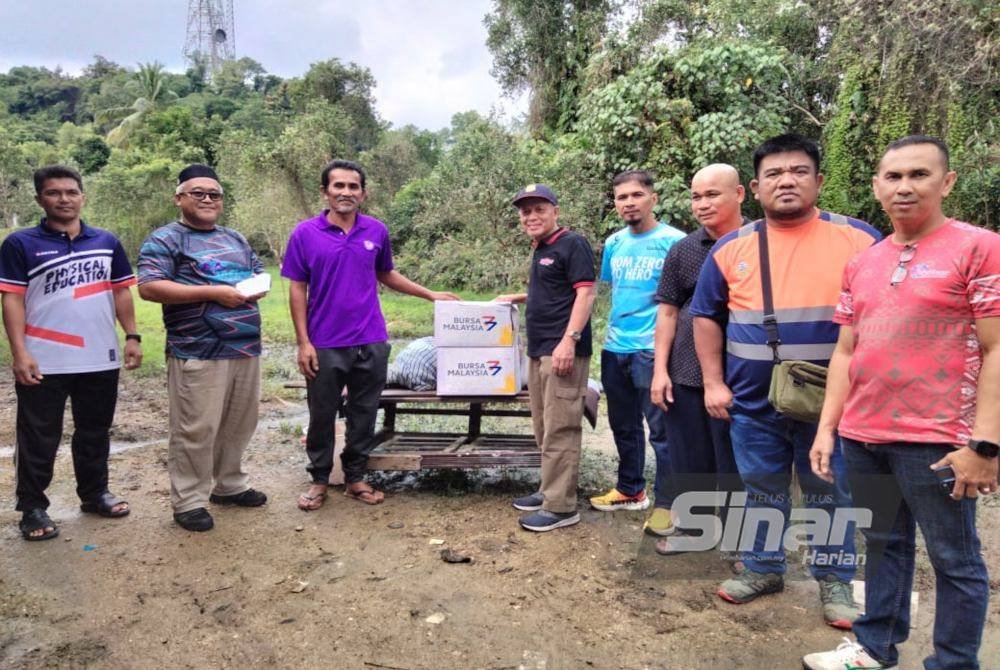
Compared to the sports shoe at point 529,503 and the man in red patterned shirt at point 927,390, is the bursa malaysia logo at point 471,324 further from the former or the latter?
the man in red patterned shirt at point 927,390

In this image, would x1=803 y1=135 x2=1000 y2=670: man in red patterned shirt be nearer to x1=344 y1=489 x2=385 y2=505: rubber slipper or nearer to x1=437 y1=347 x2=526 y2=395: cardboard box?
x1=437 y1=347 x2=526 y2=395: cardboard box

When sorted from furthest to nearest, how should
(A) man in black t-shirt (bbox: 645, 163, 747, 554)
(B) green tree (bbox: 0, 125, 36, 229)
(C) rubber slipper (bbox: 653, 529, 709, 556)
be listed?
(B) green tree (bbox: 0, 125, 36, 229), (C) rubber slipper (bbox: 653, 529, 709, 556), (A) man in black t-shirt (bbox: 645, 163, 747, 554)

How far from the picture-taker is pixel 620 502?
3.99 metres

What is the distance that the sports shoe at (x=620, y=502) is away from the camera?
13.0ft

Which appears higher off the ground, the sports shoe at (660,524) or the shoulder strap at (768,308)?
the shoulder strap at (768,308)

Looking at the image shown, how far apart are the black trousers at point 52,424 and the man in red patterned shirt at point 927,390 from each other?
3666 mm

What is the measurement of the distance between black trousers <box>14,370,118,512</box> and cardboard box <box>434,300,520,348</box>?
1.85 meters

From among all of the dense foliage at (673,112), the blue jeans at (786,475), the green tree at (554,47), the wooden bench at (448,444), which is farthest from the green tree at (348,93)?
the blue jeans at (786,475)

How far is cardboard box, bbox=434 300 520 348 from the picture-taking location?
405 centimetres

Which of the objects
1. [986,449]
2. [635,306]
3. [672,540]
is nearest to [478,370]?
[635,306]

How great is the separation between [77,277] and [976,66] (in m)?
7.99

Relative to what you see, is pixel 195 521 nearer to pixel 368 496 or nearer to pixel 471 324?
pixel 368 496

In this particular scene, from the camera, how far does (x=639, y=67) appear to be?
9.86 m

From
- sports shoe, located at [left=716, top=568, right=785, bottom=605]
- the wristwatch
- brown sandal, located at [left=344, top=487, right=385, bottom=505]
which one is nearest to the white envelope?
brown sandal, located at [left=344, top=487, right=385, bottom=505]
